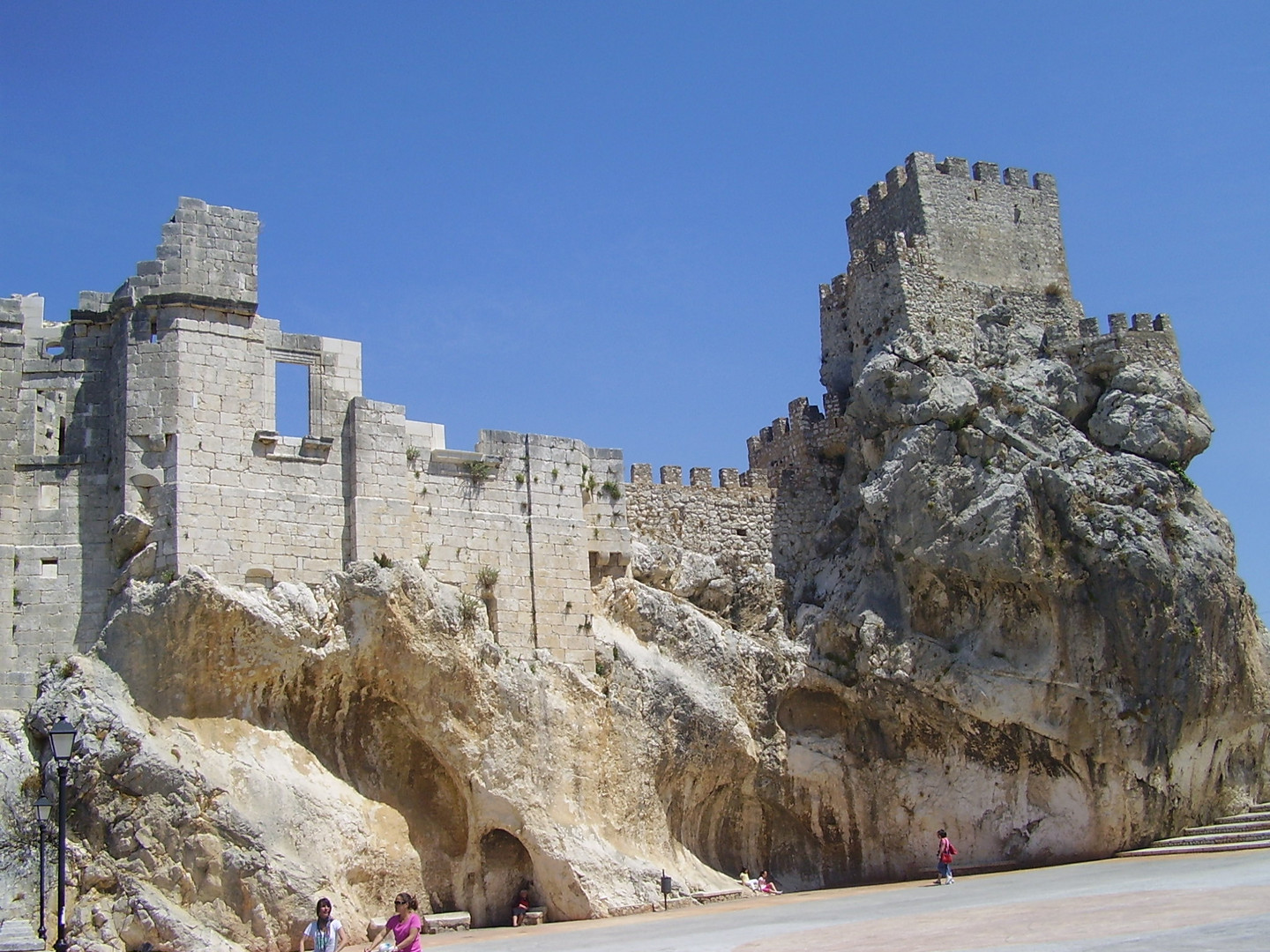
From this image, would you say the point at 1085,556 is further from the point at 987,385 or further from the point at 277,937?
the point at 277,937

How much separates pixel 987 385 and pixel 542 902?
1419 centimetres

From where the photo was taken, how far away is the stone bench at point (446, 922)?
23.0 m

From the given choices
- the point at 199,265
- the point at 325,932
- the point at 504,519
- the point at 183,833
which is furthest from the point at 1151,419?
the point at 325,932

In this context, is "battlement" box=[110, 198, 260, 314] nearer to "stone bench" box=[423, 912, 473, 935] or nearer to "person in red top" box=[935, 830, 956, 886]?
"stone bench" box=[423, 912, 473, 935]

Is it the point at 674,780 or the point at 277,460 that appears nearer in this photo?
the point at 277,460

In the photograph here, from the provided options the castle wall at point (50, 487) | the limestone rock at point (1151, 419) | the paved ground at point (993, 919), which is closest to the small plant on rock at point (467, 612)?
the paved ground at point (993, 919)

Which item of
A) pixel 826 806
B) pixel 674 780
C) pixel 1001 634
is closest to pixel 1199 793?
pixel 1001 634

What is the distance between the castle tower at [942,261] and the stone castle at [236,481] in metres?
4.03

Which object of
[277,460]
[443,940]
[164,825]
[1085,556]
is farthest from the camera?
[1085,556]

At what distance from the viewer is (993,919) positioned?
18000 millimetres

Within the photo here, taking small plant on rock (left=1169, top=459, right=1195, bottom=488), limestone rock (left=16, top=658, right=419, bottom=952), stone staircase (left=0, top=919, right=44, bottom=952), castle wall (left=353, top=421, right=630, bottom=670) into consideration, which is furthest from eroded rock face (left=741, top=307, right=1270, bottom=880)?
stone staircase (left=0, top=919, right=44, bottom=952)

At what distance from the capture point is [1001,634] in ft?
94.3

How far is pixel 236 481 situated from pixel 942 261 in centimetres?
1721

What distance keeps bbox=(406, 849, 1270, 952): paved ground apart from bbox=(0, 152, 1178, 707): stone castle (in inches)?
229
